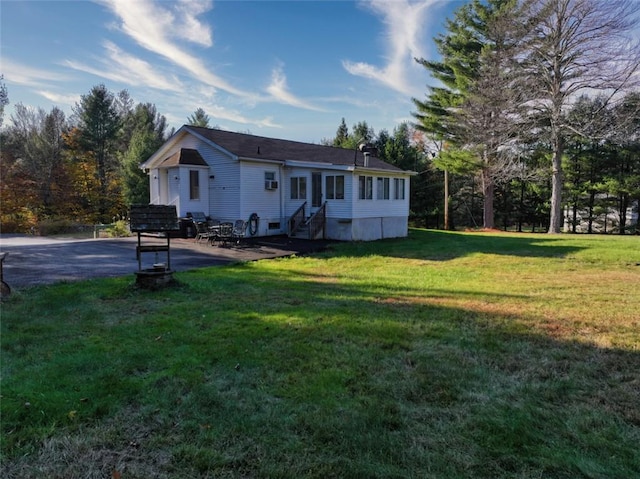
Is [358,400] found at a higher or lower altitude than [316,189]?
lower

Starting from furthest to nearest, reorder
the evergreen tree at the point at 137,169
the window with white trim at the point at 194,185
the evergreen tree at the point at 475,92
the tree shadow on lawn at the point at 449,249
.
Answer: the evergreen tree at the point at 137,169
the evergreen tree at the point at 475,92
the window with white trim at the point at 194,185
the tree shadow on lawn at the point at 449,249

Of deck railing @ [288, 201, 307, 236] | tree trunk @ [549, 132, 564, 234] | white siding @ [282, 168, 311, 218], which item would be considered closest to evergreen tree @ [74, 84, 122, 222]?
white siding @ [282, 168, 311, 218]

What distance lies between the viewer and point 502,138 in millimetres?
22875

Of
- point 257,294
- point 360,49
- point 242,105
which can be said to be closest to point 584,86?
point 360,49

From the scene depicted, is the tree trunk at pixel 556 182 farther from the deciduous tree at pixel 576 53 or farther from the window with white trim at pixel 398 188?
the window with white trim at pixel 398 188

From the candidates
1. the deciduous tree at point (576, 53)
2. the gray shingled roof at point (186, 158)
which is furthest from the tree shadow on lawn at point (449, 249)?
the deciduous tree at point (576, 53)

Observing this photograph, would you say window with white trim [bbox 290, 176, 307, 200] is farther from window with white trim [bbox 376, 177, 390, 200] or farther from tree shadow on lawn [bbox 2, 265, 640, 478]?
tree shadow on lawn [bbox 2, 265, 640, 478]

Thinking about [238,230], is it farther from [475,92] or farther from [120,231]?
[475,92]

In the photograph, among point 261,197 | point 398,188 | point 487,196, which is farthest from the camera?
point 487,196

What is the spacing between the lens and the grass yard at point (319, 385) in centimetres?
232

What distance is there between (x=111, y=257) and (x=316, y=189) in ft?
29.4

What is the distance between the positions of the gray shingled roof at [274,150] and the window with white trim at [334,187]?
1.37m

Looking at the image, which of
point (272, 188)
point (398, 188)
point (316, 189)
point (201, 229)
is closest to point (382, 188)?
point (398, 188)

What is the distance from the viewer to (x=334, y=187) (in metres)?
16.9
